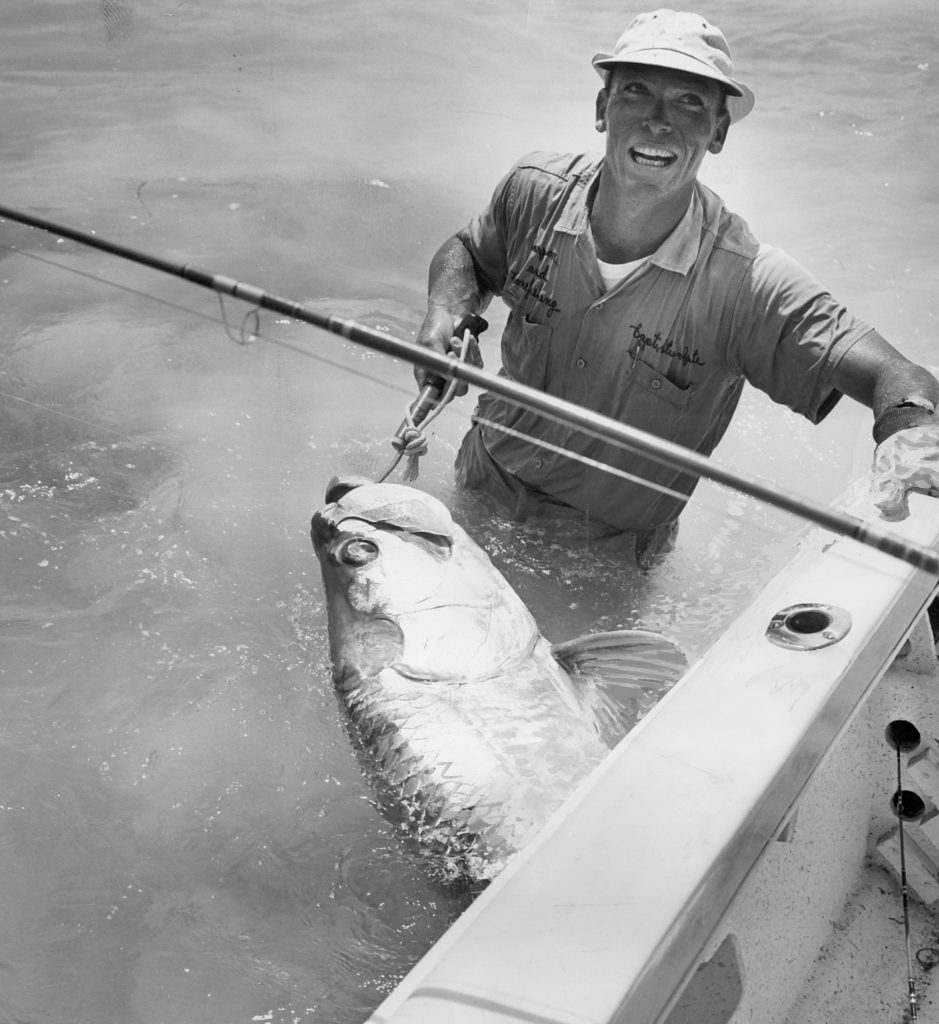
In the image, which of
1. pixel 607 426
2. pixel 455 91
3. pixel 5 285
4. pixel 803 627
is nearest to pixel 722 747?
pixel 803 627

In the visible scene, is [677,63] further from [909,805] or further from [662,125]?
[909,805]

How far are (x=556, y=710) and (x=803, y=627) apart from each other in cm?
61

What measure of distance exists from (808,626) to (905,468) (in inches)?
24.0

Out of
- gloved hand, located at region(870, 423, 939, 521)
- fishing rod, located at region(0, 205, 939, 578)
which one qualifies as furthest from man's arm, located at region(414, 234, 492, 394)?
fishing rod, located at region(0, 205, 939, 578)

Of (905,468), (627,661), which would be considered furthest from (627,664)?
(905,468)

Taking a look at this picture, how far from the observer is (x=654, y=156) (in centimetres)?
307

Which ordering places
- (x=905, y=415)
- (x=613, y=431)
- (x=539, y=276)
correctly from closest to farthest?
1. (x=613, y=431)
2. (x=905, y=415)
3. (x=539, y=276)

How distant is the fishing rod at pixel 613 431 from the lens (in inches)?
62.3

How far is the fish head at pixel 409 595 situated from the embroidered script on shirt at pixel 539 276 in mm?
901

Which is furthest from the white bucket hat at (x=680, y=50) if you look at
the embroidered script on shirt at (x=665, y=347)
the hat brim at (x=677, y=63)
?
the embroidered script on shirt at (x=665, y=347)

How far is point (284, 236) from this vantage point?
21.7 feet

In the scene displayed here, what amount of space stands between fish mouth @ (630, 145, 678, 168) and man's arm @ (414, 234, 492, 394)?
0.74 m

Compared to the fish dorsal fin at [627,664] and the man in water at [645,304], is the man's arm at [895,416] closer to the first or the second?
the man in water at [645,304]

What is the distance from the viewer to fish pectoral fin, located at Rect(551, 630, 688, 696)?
8.45ft
